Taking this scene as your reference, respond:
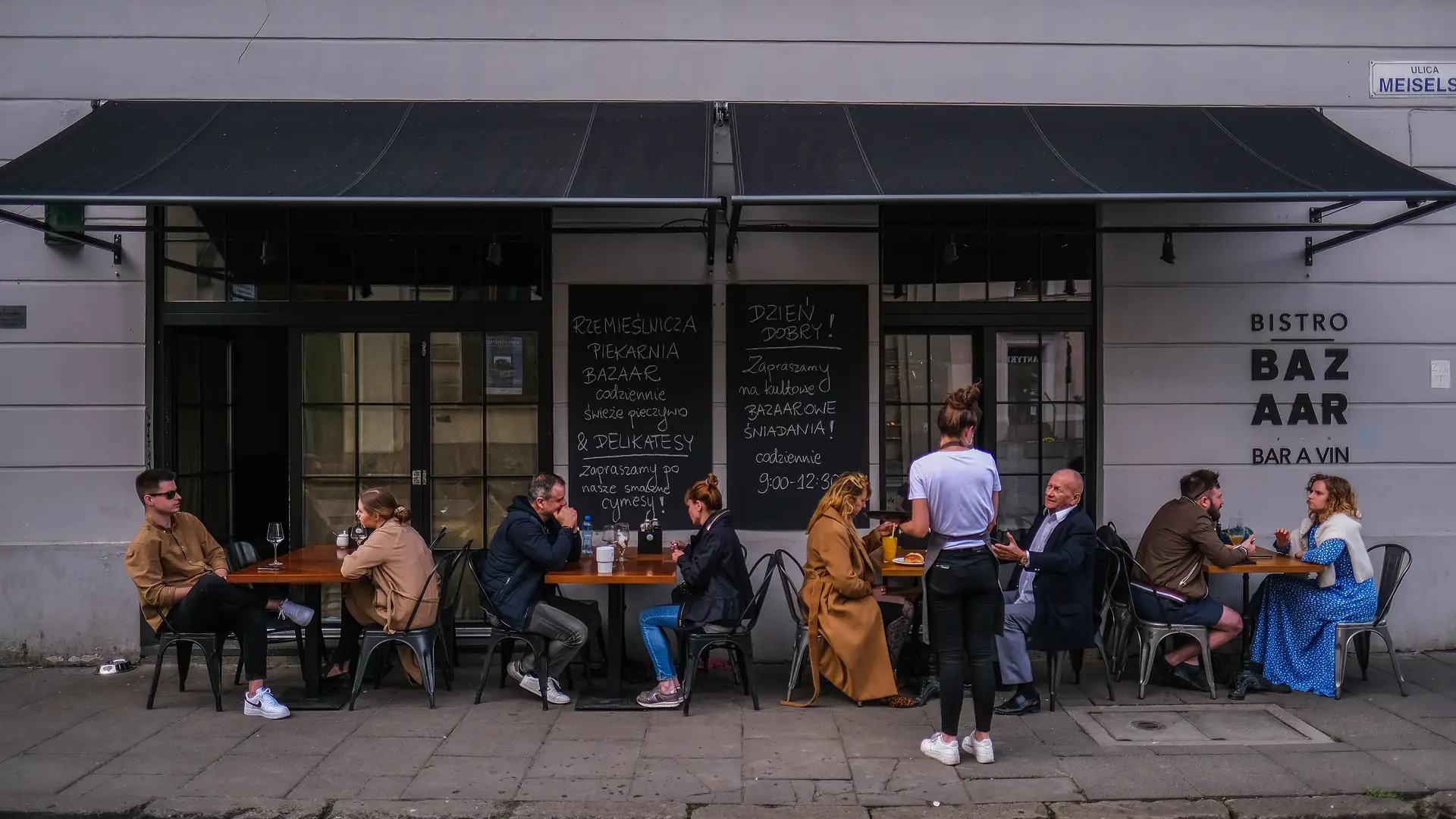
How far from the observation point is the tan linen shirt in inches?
238

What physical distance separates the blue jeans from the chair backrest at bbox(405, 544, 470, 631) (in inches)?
49.3

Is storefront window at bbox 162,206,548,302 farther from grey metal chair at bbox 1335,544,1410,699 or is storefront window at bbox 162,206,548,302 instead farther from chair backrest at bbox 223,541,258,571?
grey metal chair at bbox 1335,544,1410,699

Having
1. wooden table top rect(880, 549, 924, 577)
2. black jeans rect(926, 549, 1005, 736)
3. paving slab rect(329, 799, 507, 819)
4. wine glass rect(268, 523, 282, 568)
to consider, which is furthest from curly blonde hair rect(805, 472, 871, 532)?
wine glass rect(268, 523, 282, 568)

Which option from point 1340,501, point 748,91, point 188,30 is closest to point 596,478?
point 748,91

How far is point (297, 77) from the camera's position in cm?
743

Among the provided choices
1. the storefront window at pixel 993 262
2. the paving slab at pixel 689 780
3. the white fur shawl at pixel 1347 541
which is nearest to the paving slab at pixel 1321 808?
the white fur shawl at pixel 1347 541

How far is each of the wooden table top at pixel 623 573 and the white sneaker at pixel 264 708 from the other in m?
1.69

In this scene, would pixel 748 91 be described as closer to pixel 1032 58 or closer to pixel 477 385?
pixel 1032 58

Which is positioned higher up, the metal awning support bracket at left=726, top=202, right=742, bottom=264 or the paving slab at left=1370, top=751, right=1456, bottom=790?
the metal awning support bracket at left=726, top=202, right=742, bottom=264

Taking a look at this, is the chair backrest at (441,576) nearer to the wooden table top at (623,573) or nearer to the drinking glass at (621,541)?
the wooden table top at (623,573)

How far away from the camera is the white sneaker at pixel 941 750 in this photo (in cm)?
526

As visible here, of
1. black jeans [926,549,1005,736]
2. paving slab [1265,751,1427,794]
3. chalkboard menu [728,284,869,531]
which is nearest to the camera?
paving slab [1265,751,1427,794]

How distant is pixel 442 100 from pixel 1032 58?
4.20 m

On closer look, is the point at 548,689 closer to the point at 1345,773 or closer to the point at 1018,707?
the point at 1018,707
